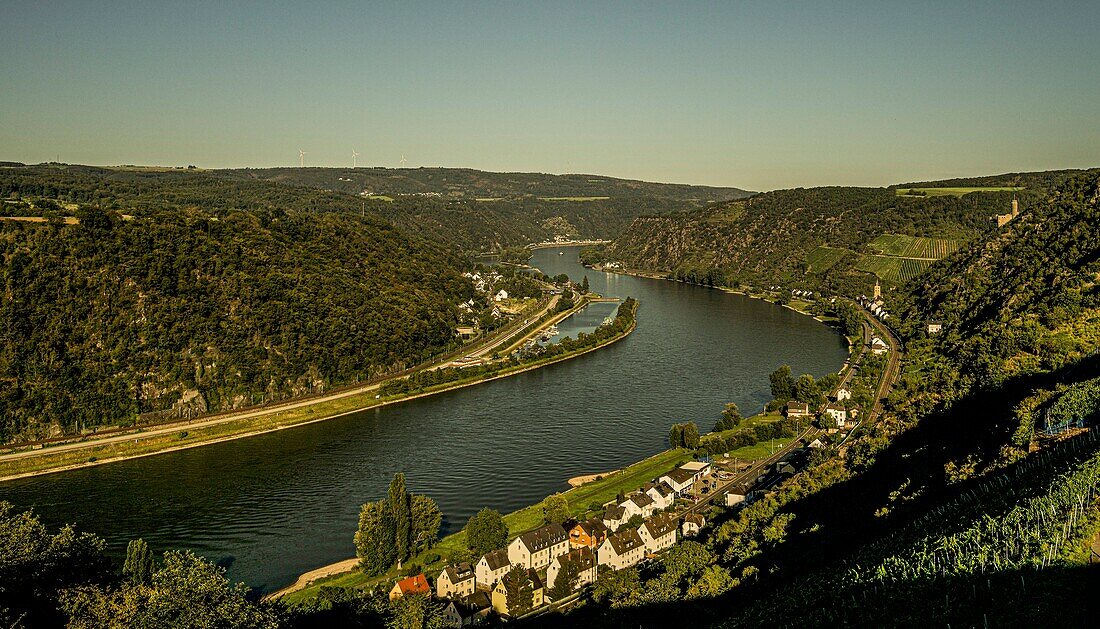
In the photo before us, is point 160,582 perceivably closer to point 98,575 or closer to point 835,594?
point 98,575

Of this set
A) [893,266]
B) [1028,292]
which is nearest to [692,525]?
[1028,292]

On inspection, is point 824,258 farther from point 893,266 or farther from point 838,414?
point 838,414

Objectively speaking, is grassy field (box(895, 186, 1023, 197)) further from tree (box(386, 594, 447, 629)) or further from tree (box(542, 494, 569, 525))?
tree (box(386, 594, 447, 629))

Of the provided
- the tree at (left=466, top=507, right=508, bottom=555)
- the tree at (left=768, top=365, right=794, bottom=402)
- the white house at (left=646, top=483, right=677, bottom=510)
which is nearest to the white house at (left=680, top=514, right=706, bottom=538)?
the white house at (left=646, top=483, right=677, bottom=510)

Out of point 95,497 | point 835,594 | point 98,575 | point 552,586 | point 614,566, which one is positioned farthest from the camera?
point 95,497

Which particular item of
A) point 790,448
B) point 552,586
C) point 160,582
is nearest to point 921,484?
point 552,586

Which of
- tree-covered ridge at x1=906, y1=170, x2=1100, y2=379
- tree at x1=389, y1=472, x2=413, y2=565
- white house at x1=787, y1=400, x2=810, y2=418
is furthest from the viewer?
white house at x1=787, y1=400, x2=810, y2=418
